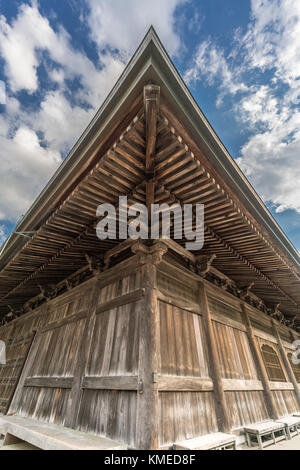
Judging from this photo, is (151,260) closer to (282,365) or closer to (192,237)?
(192,237)

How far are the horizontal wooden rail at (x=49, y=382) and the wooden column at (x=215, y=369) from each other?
2.62m

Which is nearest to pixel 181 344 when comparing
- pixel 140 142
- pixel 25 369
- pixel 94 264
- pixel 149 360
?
pixel 149 360

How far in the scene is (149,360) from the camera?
295 cm

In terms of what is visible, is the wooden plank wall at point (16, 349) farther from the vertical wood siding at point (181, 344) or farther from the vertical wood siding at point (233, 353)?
the vertical wood siding at point (233, 353)

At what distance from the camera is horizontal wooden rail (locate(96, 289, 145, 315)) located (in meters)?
3.55

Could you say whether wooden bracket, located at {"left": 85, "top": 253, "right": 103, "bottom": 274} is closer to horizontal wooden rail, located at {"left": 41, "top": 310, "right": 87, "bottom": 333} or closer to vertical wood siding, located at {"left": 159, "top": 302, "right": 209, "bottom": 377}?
horizontal wooden rail, located at {"left": 41, "top": 310, "right": 87, "bottom": 333}

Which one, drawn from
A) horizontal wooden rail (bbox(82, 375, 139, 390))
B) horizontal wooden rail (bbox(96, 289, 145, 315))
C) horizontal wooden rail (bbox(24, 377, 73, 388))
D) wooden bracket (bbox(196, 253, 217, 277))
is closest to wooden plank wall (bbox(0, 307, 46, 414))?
horizontal wooden rail (bbox(24, 377, 73, 388))

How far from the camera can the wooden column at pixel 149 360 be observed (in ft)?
8.52

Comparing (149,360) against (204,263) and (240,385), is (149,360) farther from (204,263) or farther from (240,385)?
(240,385)

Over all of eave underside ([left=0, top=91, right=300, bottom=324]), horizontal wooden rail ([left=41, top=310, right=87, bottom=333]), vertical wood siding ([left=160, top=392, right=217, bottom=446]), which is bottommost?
vertical wood siding ([left=160, top=392, right=217, bottom=446])

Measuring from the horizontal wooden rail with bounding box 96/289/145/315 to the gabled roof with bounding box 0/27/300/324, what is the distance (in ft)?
5.45

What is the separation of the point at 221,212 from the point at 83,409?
12.7 ft

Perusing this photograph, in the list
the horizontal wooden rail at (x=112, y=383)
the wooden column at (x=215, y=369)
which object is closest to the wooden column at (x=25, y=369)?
the horizontal wooden rail at (x=112, y=383)

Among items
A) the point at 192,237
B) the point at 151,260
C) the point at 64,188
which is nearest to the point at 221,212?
the point at 192,237
